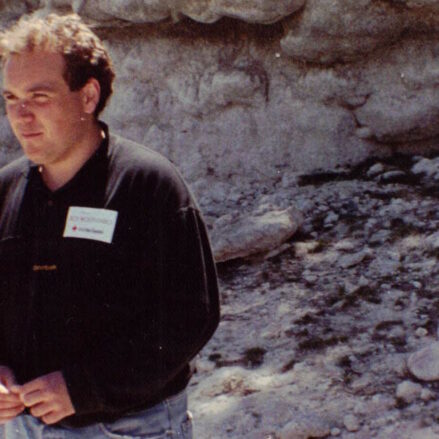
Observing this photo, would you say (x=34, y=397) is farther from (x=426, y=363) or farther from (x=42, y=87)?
A: (x=426, y=363)

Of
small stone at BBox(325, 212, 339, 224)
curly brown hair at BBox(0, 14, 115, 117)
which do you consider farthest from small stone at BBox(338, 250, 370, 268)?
curly brown hair at BBox(0, 14, 115, 117)

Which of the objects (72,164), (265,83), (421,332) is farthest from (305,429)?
(265,83)

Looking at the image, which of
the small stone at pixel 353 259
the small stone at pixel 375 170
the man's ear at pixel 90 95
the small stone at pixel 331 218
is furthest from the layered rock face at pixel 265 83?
the man's ear at pixel 90 95

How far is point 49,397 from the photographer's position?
131cm

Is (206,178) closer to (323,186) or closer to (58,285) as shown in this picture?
(323,186)

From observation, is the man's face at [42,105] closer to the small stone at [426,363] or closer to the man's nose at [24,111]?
the man's nose at [24,111]

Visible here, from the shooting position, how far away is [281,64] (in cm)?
429

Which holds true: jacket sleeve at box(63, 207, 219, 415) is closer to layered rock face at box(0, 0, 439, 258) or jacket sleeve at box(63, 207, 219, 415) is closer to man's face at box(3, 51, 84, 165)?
man's face at box(3, 51, 84, 165)

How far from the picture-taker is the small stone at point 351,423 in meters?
2.26

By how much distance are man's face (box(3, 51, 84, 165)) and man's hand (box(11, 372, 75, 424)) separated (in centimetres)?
42

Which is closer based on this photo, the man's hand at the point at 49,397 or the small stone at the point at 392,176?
the man's hand at the point at 49,397

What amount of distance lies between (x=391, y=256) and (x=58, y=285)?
219cm

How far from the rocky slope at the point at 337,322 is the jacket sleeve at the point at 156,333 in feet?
3.54

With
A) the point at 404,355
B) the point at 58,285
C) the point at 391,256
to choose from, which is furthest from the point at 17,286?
the point at 391,256
